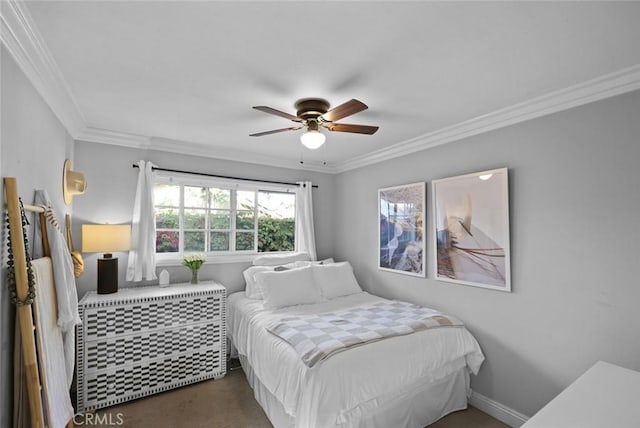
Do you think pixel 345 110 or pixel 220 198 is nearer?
pixel 345 110

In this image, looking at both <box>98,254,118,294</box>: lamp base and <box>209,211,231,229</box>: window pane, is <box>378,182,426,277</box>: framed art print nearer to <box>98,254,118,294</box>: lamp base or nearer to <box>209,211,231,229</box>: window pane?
<box>209,211,231,229</box>: window pane

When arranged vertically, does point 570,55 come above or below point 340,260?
above

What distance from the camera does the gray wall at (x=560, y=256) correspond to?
6.38ft

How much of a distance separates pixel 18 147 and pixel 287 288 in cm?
232

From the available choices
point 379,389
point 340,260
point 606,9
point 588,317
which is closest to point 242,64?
point 606,9

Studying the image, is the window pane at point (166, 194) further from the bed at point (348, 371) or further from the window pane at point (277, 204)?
the bed at point (348, 371)

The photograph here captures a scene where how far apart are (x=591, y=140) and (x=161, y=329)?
3.82 metres

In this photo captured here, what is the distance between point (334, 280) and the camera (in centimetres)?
359

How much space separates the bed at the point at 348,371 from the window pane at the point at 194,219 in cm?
109

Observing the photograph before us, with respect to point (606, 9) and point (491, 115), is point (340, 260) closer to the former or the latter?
point (491, 115)

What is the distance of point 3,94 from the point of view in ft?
4.74

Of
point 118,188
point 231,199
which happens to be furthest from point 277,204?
point 118,188

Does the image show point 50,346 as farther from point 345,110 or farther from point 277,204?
point 277,204

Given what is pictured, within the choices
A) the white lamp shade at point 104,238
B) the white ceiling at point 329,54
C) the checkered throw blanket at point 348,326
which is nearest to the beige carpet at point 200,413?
the checkered throw blanket at point 348,326
